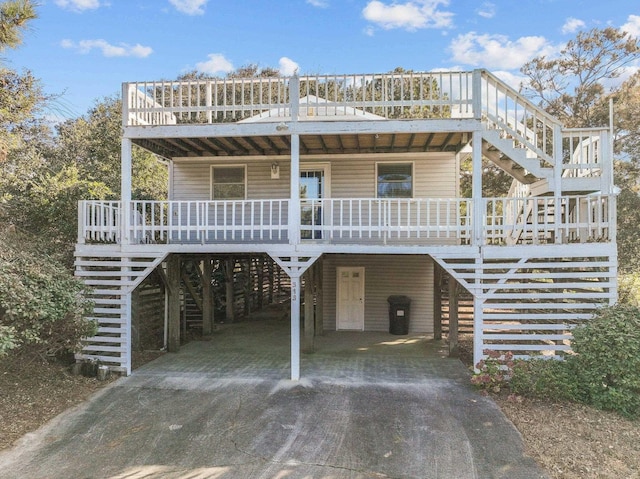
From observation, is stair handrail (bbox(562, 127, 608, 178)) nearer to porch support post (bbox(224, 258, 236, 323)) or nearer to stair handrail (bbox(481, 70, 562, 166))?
stair handrail (bbox(481, 70, 562, 166))

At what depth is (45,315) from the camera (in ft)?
19.1

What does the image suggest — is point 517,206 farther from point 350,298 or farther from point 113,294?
point 113,294

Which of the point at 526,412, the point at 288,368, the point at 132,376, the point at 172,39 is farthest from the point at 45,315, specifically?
the point at 172,39

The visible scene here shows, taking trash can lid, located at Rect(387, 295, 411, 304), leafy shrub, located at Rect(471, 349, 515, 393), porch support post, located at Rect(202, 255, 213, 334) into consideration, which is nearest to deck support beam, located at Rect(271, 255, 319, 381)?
leafy shrub, located at Rect(471, 349, 515, 393)

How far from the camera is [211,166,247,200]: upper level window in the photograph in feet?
33.9

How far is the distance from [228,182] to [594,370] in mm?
8780

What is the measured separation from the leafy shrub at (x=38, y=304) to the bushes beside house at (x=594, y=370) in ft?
22.6

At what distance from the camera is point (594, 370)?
5684mm

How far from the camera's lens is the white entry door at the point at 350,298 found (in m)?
10.9

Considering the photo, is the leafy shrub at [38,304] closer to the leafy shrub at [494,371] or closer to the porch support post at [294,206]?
the porch support post at [294,206]

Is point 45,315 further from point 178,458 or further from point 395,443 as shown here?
point 395,443

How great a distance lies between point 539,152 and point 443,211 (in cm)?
315

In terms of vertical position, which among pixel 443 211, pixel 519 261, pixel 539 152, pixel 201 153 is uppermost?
pixel 201 153

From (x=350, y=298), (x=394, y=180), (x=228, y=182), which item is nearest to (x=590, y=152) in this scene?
(x=394, y=180)
